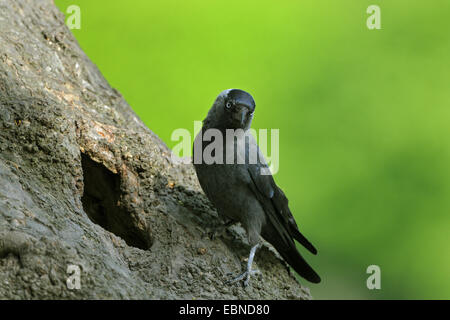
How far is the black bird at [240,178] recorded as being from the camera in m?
3.54

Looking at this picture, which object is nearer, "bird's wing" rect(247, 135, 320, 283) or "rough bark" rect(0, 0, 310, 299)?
"rough bark" rect(0, 0, 310, 299)

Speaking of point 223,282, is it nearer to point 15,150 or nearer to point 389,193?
point 15,150

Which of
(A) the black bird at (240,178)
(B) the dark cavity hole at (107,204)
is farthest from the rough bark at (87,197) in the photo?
(A) the black bird at (240,178)

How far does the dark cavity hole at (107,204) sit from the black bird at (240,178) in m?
0.50

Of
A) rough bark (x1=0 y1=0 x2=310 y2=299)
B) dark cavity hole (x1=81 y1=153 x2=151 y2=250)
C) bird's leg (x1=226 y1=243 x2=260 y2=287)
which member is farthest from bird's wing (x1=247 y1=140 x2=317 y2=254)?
dark cavity hole (x1=81 y1=153 x2=151 y2=250)

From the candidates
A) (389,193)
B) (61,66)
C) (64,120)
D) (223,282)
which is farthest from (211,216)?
(389,193)

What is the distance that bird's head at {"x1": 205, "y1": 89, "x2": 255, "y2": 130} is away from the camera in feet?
11.5

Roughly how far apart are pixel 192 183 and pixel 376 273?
8.88 feet

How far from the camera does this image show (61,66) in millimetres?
3770

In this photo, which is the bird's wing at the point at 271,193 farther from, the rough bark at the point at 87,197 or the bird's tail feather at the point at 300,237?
the rough bark at the point at 87,197

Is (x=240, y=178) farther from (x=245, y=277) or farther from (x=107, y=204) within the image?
(x=107, y=204)

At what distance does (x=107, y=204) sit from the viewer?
3604 mm

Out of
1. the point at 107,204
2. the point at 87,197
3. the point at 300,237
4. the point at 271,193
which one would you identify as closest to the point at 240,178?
the point at 271,193

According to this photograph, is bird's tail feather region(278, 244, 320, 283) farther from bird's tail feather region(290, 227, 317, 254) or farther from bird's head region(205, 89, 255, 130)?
bird's head region(205, 89, 255, 130)
